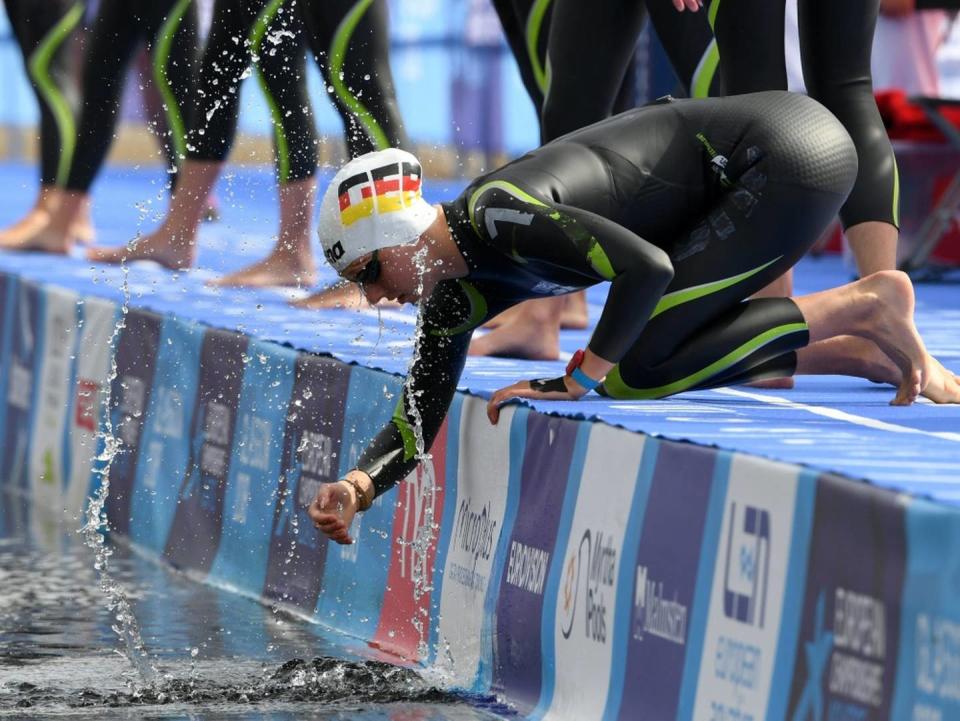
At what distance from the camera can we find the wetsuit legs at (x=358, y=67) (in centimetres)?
598

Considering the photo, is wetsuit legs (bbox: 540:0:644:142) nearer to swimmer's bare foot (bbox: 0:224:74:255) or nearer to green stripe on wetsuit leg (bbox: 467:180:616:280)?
green stripe on wetsuit leg (bbox: 467:180:616:280)

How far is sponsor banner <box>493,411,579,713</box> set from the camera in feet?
12.5

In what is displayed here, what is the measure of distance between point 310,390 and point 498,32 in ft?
27.0

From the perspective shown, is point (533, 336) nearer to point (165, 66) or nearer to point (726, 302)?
point (726, 302)

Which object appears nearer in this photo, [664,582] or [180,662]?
[664,582]

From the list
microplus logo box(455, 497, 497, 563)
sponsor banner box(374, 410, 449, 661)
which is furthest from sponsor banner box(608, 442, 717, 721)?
sponsor banner box(374, 410, 449, 661)

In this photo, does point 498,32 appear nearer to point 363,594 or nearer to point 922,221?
point 922,221

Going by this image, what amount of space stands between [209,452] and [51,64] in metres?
3.04

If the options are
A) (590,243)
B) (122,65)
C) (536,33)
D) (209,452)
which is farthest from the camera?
(122,65)

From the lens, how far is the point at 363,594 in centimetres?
467

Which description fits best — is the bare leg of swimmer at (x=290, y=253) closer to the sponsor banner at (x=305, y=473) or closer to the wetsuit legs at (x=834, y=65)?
the sponsor banner at (x=305, y=473)

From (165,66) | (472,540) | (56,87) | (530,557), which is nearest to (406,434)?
(472,540)

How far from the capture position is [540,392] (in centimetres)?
398

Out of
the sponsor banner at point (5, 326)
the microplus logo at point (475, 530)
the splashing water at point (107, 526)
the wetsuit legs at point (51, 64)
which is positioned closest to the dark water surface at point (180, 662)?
the splashing water at point (107, 526)
